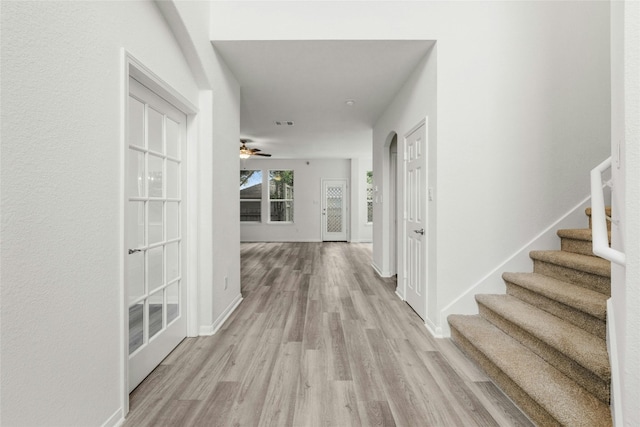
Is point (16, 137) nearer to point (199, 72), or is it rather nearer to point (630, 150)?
point (199, 72)

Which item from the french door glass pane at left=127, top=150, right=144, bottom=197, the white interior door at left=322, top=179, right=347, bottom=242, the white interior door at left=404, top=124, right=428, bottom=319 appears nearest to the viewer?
the french door glass pane at left=127, top=150, right=144, bottom=197

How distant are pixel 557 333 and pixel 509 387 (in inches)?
17.4

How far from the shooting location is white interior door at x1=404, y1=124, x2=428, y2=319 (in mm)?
3000

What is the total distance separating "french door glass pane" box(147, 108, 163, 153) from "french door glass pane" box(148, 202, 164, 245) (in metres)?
0.40

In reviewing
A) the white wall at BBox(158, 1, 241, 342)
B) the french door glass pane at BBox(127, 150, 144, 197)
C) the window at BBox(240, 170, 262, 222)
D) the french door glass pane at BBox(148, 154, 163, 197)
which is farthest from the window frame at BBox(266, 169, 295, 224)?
the french door glass pane at BBox(127, 150, 144, 197)

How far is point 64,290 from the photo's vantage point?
1.25m

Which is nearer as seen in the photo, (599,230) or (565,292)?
(599,230)

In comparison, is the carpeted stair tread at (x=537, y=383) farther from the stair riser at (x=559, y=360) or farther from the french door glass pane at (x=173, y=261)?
the french door glass pane at (x=173, y=261)

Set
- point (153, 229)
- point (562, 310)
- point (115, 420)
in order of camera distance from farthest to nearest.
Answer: point (153, 229), point (562, 310), point (115, 420)

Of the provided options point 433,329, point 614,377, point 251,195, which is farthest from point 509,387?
point 251,195

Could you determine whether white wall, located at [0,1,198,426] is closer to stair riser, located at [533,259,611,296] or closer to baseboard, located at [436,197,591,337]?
baseboard, located at [436,197,591,337]

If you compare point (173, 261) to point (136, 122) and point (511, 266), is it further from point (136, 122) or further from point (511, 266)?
point (511, 266)

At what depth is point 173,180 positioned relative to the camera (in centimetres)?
243

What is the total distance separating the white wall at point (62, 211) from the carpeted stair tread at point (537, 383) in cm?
216
